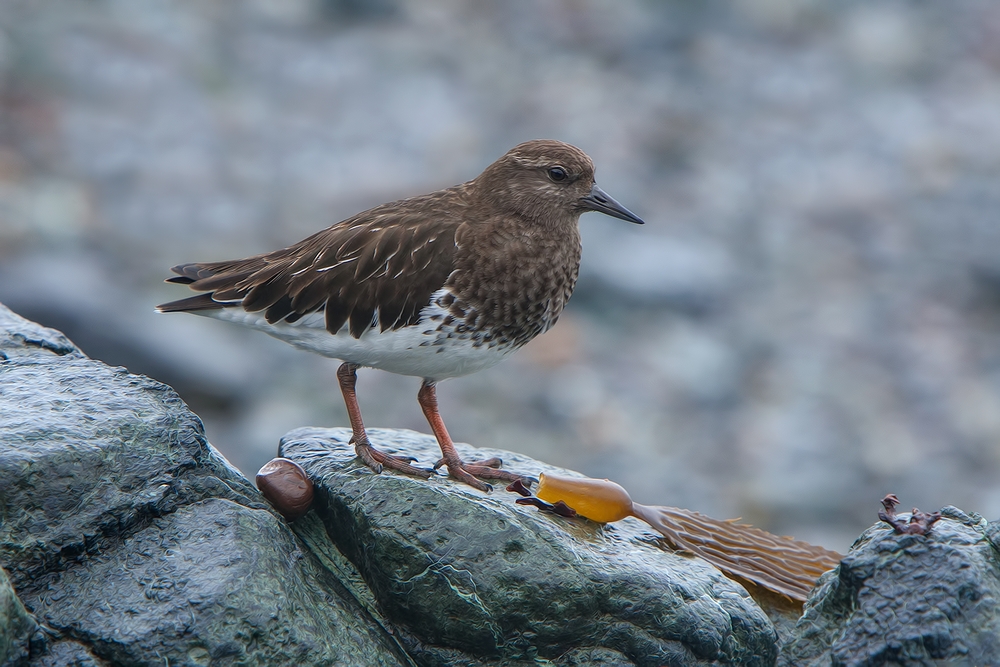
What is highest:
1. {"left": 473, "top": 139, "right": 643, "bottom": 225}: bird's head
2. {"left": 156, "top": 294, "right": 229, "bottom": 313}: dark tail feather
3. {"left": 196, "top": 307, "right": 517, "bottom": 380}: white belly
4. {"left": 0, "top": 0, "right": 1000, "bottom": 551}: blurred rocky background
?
{"left": 0, "top": 0, "right": 1000, "bottom": 551}: blurred rocky background

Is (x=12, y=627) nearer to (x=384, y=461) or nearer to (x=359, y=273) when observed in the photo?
(x=384, y=461)

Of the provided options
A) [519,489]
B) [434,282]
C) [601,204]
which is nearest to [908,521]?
[519,489]

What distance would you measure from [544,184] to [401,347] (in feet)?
3.73

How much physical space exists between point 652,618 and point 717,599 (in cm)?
38

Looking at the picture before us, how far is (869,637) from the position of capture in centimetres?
438

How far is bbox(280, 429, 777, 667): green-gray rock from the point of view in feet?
15.1

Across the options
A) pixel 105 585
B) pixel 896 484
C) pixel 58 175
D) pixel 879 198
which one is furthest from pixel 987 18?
pixel 105 585

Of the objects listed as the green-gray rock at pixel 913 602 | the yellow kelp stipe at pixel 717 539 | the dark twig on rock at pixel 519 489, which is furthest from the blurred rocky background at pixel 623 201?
the green-gray rock at pixel 913 602

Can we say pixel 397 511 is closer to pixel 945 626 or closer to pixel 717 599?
pixel 717 599

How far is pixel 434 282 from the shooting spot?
531 cm

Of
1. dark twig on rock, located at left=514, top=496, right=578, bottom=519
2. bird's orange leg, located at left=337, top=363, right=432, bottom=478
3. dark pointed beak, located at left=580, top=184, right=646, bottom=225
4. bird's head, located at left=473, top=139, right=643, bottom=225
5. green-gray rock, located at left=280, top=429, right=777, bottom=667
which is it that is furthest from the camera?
dark pointed beak, located at left=580, top=184, right=646, bottom=225

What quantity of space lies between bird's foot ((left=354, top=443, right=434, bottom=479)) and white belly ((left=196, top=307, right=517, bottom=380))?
420 millimetres

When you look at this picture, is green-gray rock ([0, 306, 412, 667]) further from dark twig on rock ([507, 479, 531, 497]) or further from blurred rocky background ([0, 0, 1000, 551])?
blurred rocky background ([0, 0, 1000, 551])

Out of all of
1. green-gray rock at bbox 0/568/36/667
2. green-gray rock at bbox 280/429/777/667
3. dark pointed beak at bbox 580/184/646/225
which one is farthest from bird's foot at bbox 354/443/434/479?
green-gray rock at bbox 0/568/36/667
